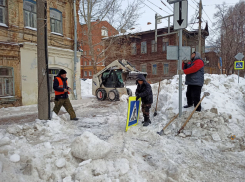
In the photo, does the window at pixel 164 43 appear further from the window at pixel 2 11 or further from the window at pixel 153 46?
the window at pixel 2 11

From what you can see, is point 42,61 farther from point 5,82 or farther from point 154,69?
point 154,69

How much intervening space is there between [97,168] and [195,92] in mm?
3796

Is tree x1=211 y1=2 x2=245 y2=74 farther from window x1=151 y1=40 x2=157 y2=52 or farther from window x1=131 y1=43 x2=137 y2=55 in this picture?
window x1=131 y1=43 x2=137 y2=55

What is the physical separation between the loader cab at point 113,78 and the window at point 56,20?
4.27 metres

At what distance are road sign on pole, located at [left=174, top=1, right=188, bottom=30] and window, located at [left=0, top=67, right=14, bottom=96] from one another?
8500 mm

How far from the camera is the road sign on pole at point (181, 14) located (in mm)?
4996

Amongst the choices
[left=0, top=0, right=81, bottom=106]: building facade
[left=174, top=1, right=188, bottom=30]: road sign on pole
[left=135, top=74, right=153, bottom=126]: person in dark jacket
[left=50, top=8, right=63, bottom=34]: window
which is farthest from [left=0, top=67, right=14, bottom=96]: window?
[left=174, top=1, right=188, bottom=30]: road sign on pole

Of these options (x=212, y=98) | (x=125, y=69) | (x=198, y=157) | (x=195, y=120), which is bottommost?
(x=198, y=157)

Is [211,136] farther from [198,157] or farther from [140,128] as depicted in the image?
[140,128]

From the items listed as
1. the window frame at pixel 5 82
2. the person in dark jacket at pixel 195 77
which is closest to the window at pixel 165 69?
the window frame at pixel 5 82

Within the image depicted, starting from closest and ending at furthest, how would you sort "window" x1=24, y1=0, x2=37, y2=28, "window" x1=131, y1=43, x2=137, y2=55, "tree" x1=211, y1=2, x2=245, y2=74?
"window" x1=24, y1=0, x2=37, y2=28, "tree" x1=211, y1=2, x2=245, y2=74, "window" x1=131, y1=43, x2=137, y2=55

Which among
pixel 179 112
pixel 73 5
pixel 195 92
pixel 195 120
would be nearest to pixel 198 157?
pixel 195 120

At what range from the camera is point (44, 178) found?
245 cm

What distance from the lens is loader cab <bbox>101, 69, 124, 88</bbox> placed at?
428 inches
